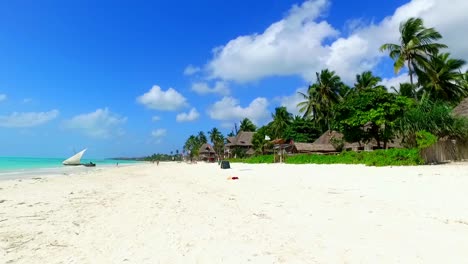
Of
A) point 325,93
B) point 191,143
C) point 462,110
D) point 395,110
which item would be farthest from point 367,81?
point 191,143

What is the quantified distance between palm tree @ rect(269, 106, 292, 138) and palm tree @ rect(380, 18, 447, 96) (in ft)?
129

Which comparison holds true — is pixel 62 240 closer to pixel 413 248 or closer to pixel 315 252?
pixel 315 252

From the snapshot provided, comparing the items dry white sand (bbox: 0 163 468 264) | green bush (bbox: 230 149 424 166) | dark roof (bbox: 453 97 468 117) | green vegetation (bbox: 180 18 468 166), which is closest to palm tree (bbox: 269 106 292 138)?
green vegetation (bbox: 180 18 468 166)

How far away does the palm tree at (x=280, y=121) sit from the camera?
245ft

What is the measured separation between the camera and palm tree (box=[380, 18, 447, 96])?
3481cm

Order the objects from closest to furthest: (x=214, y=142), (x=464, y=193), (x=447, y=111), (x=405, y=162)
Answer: (x=464, y=193)
(x=405, y=162)
(x=447, y=111)
(x=214, y=142)

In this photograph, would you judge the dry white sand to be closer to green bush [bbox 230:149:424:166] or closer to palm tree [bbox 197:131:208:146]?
green bush [bbox 230:149:424:166]

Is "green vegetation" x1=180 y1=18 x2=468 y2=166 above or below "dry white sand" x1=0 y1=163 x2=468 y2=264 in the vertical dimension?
above

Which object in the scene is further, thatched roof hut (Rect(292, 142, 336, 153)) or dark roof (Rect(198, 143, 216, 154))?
dark roof (Rect(198, 143, 216, 154))

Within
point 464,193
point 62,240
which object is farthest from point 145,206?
point 464,193

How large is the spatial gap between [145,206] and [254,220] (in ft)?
12.3

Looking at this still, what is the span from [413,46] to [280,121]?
41960mm

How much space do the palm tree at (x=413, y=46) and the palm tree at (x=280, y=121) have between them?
39305mm

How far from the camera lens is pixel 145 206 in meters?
9.23
